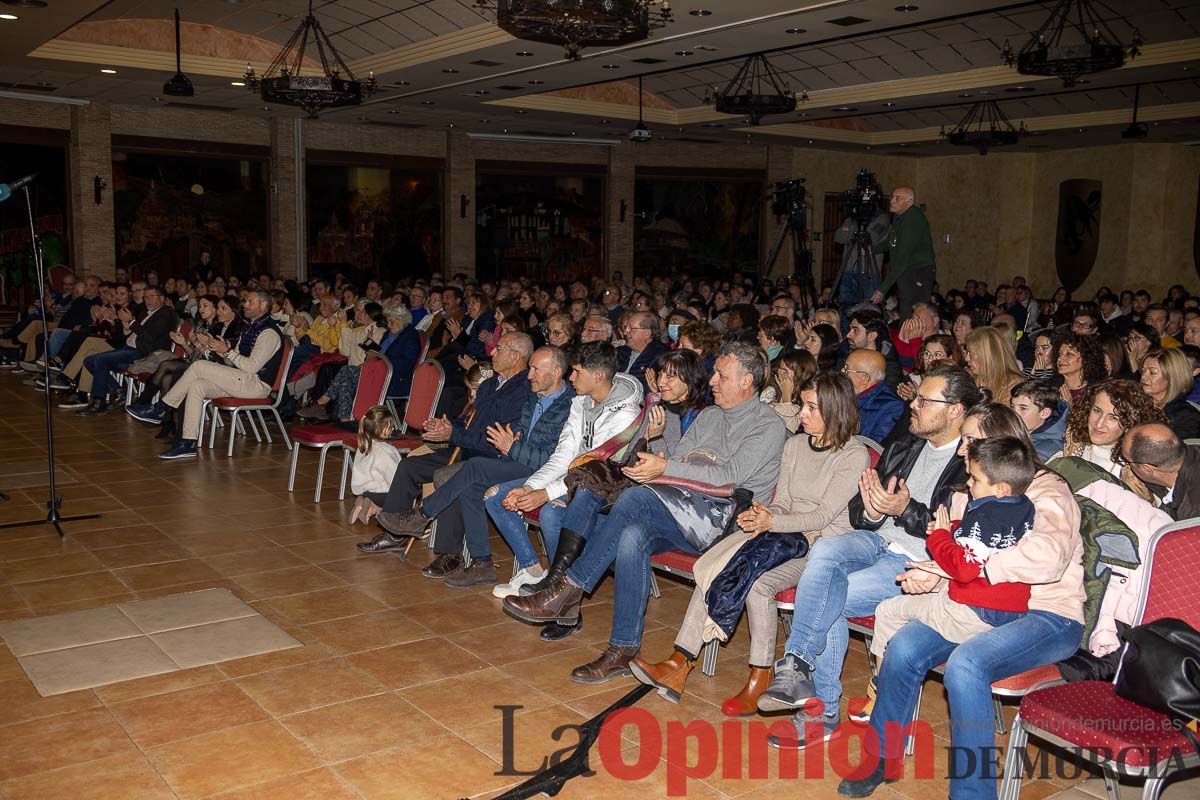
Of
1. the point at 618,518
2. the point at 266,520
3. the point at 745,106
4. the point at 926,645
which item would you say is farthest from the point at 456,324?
the point at 926,645

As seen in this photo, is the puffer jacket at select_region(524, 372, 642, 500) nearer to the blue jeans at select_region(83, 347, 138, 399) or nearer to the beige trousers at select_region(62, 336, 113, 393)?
the blue jeans at select_region(83, 347, 138, 399)

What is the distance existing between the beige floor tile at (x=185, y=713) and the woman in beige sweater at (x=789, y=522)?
59.2 inches

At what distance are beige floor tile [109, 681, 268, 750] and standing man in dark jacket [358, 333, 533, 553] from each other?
5.63 feet

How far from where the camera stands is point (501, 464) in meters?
5.30

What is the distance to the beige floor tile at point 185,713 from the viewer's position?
12.3ft

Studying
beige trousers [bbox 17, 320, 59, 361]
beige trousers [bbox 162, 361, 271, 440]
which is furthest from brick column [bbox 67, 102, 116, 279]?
beige trousers [bbox 162, 361, 271, 440]

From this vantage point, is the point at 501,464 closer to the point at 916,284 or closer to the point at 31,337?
the point at 916,284

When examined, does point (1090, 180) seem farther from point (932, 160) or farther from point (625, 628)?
point (625, 628)

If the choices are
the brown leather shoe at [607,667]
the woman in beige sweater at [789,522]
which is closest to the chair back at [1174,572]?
the woman in beige sweater at [789,522]

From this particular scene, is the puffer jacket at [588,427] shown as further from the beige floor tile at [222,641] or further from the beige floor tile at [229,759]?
the beige floor tile at [229,759]

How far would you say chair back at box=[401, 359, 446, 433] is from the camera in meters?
6.54

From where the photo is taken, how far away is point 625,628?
14.2ft

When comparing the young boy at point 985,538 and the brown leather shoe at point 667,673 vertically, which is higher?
the young boy at point 985,538

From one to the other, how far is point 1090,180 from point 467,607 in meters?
18.8
